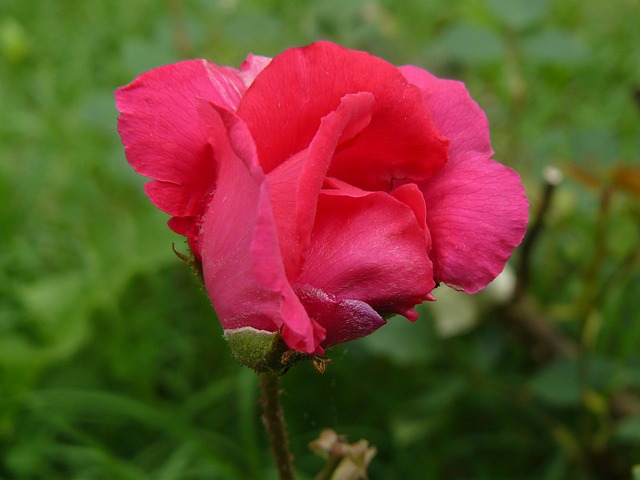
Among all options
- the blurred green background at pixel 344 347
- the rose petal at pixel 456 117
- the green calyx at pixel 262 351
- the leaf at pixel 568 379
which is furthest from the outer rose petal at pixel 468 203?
the leaf at pixel 568 379

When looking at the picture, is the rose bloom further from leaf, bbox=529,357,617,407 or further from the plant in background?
leaf, bbox=529,357,617,407

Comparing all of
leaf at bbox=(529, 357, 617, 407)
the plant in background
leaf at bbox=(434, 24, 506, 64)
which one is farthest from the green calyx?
leaf at bbox=(434, 24, 506, 64)

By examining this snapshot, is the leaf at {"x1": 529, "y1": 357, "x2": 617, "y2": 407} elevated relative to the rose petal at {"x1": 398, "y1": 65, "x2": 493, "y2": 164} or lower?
lower

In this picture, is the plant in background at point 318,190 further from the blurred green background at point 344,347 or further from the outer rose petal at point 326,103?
the blurred green background at point 344,347

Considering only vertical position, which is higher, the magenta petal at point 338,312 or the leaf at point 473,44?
the magenta petal at point 338,312

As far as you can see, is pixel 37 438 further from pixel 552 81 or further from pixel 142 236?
pixel 552 81

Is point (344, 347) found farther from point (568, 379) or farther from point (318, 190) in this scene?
point (318, 190)
